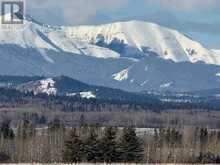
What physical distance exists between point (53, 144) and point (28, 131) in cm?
2681

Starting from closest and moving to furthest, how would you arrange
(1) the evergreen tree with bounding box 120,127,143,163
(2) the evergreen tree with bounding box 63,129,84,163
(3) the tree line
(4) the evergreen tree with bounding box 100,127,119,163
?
(2) the evergreen tree with bounding box 63,129,84,163 → (4) the evergreen tree with bounding box 100,127,119,163 → (3) the tree line → (1) the evergreen tree with bounding box 120,127,143,163

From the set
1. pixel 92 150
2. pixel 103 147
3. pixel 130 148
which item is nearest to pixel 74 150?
pixel 92 150

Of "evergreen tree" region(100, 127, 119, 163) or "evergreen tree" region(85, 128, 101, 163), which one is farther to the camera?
"evergreen tree" region(100, 127, 119, 163)

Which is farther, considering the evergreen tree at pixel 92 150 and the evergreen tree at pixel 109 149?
the evergreen tree at pixel 109 149

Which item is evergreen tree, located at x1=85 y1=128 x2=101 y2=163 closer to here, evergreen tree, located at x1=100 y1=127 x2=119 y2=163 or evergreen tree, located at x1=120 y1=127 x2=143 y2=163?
evergreen tree, located at x1=100 y1=127 x2=119 y2=163

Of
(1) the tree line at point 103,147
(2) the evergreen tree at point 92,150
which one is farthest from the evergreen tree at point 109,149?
(2) the evergreen tree at point 92,150

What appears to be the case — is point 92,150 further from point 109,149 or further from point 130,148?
point 130,148

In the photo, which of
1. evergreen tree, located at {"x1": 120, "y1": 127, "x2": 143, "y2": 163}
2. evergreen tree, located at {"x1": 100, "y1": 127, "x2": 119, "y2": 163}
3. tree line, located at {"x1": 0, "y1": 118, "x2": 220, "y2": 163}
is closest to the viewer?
evergreen tree, located at {"x1": 100, "y1": 127, "x2": 119, "y2": 163}

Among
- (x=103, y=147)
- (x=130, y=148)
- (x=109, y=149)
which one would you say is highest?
(x=103, y=147)

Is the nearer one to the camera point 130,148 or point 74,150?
point 74,150

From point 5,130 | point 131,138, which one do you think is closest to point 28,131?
point 5,130

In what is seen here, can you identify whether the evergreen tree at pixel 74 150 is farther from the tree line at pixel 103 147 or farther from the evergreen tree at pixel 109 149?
the evergreen tree at pixel 109 149

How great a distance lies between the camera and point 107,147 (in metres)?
103

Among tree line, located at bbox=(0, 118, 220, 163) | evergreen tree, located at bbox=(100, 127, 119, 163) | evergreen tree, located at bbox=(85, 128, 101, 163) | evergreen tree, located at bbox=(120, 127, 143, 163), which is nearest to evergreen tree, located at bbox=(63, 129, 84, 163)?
tree line, located at bbox=(0, 118, 220, 163)
